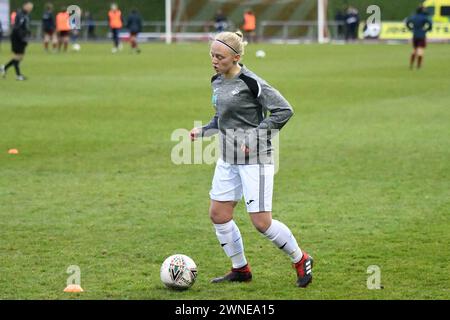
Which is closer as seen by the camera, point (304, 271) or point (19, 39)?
point (304, 271)

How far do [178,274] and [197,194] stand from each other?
4.83 m

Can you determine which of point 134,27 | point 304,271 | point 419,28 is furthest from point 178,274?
point 134,27

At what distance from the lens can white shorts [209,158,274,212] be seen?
26.3 feet

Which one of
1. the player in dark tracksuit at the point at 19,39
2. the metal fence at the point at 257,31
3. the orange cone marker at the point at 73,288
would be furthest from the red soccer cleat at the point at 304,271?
the metal fence at the point at 257,31

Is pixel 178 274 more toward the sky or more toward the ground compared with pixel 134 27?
more toward the sky

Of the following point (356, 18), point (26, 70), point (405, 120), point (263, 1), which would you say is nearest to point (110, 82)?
point (26, 70)

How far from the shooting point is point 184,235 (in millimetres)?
10375

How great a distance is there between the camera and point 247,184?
802 cm

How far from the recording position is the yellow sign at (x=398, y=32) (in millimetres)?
55312

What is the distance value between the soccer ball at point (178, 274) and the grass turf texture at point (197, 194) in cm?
9

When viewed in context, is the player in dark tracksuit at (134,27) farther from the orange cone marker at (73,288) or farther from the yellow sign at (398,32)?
the orange cone marker at (73,288)

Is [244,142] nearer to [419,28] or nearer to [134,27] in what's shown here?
[419,28]

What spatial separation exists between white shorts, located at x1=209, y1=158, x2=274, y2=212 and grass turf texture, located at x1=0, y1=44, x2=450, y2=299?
28.6 inches

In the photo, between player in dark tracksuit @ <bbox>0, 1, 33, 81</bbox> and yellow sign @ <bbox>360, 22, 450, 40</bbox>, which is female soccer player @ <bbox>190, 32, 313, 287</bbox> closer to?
player in dark tracksuit @ <bbox>0, 1, 33, 81</bbox>
